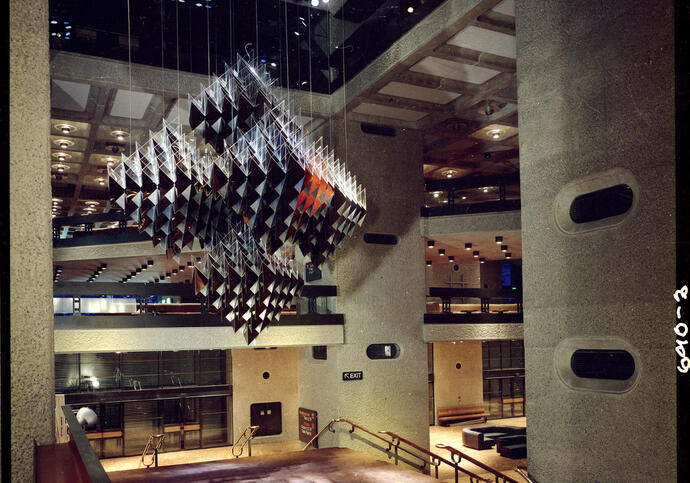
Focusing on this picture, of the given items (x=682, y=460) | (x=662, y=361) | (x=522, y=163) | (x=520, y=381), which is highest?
(x=522, y=163)

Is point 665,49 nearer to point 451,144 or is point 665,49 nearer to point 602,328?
point 602,328

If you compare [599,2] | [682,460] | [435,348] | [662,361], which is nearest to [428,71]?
[599,2]

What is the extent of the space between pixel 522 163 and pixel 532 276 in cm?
141

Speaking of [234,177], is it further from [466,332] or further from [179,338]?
[466,332]

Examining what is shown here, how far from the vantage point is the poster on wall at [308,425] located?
1327cm

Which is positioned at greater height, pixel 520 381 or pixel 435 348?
pixel 435 348

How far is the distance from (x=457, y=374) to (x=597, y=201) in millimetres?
16689

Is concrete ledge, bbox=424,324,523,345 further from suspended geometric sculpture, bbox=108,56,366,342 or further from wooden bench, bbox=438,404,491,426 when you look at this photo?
wooden bench, bbox=438,404,491,426

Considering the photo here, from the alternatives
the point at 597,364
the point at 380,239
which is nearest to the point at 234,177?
the point at 597,364

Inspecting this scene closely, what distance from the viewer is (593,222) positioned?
5844mm

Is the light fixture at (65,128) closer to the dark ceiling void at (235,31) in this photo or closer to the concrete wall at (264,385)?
the dark ceiling void at (235,31)

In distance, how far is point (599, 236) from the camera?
5.70 meters

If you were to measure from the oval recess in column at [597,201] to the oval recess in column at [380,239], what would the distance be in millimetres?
6924

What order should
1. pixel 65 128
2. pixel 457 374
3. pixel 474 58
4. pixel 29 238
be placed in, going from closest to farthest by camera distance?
pixel 29 238 → pixel 474 58 → pixel 65 128 → pixel 457 374
